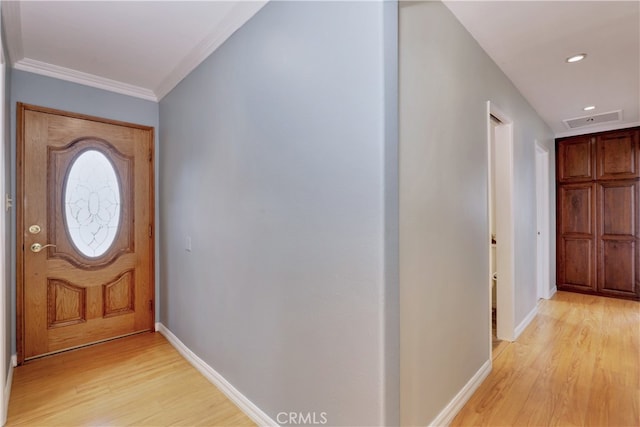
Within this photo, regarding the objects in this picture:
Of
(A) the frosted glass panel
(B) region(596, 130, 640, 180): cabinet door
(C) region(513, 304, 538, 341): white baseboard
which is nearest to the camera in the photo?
(A) the frosted glass panel

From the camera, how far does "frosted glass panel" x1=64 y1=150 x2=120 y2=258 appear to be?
2.71 metres

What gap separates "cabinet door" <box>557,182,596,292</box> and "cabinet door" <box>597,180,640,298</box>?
0.09m

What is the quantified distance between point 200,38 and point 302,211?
5.21 ft

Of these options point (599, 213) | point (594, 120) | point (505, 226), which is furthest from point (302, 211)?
point (599, 213)

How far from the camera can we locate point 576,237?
14.7ft

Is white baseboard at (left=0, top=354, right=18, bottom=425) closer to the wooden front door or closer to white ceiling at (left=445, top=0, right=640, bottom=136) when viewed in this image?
the wooden front door

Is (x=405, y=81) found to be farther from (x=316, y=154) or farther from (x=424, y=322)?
(x=424, y=322)

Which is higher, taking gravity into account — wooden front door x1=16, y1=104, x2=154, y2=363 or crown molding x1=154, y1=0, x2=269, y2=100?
crown molding x1=154, y1=0, x2=269, y2=100

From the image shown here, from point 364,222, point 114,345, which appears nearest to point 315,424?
Result: point 364,222

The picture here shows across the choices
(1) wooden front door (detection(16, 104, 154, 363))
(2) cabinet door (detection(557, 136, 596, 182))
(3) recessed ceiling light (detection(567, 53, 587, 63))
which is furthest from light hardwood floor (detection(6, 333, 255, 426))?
(2) cabinet door (detection(557, 136, 596, 182))

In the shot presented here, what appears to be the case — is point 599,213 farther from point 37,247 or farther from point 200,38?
point 37,247

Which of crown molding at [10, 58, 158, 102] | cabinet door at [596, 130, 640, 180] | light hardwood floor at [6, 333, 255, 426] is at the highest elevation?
crown molding at [10, 58, 158, 102]

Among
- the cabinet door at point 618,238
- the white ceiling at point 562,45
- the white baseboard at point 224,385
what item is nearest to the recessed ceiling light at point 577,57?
the white ceiling at point 562,45

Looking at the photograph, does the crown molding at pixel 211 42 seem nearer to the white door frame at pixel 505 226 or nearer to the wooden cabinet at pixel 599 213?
the white door frame at pixel 505 226
